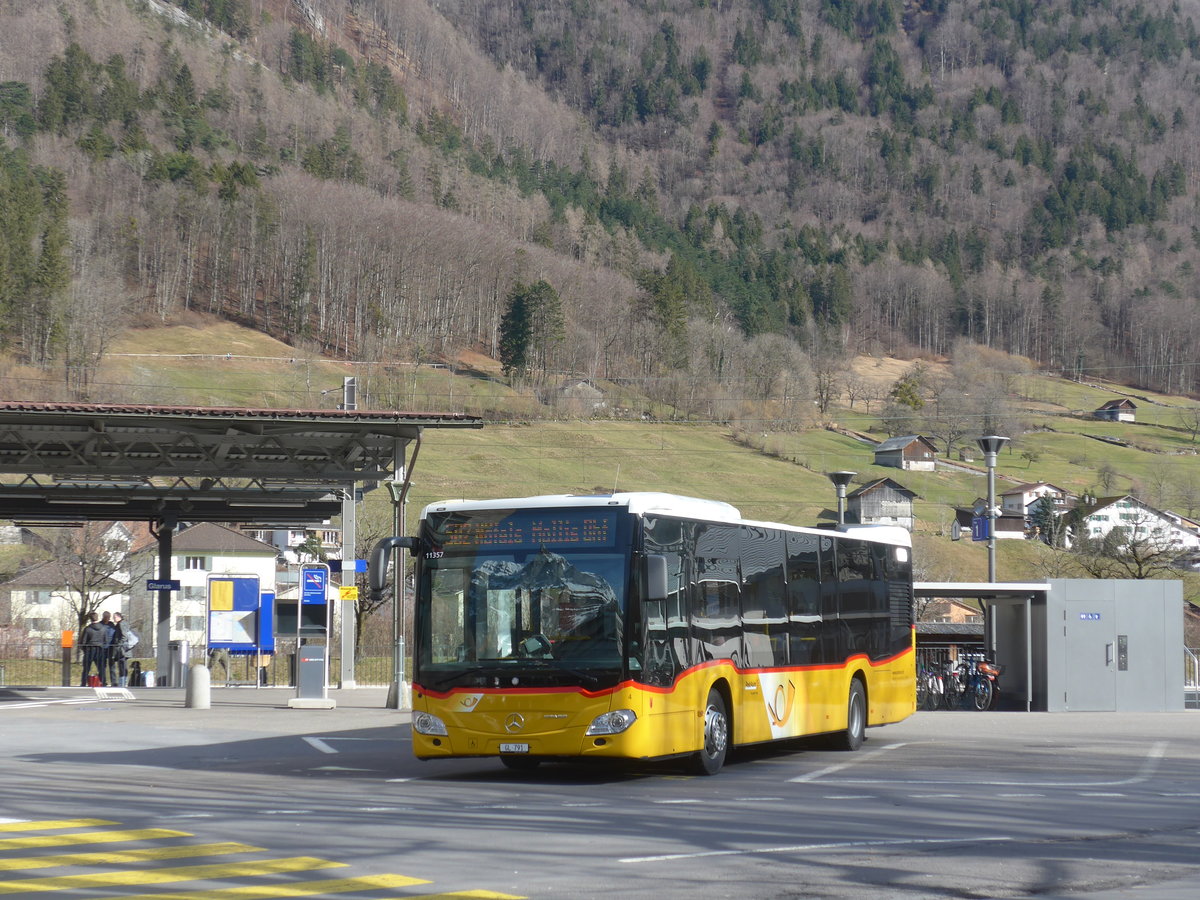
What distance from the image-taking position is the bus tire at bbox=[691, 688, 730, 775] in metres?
14.2

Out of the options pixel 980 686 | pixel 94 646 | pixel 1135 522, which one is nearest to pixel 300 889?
pixel 980 686

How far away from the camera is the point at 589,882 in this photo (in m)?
8.33

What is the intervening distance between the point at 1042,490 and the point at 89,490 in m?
85.4

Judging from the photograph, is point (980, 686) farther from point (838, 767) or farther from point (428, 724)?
point (428, 724)

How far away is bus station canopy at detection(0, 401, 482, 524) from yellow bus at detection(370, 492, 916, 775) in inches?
415

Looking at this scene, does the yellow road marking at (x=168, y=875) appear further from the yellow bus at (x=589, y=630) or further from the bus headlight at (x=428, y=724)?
the bus headlight at (x=428, y=724)

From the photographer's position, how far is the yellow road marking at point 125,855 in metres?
8.98

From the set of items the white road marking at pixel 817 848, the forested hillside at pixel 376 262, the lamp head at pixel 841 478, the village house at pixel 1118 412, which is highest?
the forested hillside at pixel 376 262

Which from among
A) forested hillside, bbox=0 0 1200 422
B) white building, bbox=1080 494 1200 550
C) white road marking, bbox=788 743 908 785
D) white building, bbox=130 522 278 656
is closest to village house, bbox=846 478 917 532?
white building, bbox=1080 494 1200 550

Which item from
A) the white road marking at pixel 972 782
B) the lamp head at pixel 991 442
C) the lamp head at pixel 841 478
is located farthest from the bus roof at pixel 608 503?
the lamp head at pixel 841 478

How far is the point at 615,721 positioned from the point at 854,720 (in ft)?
17.9

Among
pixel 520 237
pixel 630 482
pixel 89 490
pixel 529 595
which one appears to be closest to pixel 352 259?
pixel 520 237

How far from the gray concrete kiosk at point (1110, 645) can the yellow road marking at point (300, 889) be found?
853 inches

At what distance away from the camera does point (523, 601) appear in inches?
534
